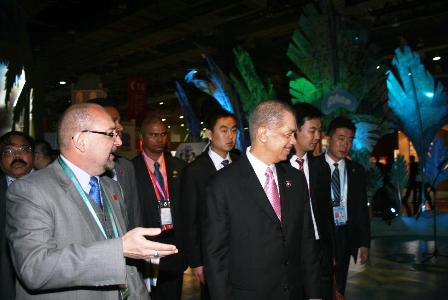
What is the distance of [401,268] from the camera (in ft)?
18.0

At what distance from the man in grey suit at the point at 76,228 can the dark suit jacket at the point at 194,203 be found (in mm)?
1107

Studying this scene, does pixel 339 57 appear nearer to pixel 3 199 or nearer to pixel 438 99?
pixel 438 99

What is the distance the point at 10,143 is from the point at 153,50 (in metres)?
9.51

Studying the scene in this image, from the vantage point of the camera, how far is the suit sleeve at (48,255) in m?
1.39

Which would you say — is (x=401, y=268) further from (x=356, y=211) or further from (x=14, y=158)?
(x=14, y=158)

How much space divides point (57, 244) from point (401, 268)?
515cm

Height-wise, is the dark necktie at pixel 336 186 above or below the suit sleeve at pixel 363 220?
above

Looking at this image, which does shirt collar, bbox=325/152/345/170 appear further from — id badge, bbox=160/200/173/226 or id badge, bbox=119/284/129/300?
id badge, bbox=119/284/129/300

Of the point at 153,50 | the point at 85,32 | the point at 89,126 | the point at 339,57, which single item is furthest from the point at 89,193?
the point at 153,50

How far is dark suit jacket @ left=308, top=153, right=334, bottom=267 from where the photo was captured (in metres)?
3.07

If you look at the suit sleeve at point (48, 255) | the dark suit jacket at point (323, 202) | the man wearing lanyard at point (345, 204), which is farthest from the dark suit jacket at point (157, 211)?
the suit sleeve at point (48, 255)

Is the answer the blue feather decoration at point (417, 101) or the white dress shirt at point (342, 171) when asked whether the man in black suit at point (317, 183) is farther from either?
the blue feather decoration at point (417, 101)

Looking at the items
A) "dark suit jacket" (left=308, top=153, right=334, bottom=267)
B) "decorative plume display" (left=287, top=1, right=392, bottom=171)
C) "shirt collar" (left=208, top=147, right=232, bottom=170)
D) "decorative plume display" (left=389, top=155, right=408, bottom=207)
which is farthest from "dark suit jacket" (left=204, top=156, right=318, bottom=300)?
"decorative plume display" (left=389, top=155, right=408, bottom=207)

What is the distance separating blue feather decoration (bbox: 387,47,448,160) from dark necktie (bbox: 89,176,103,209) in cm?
725
